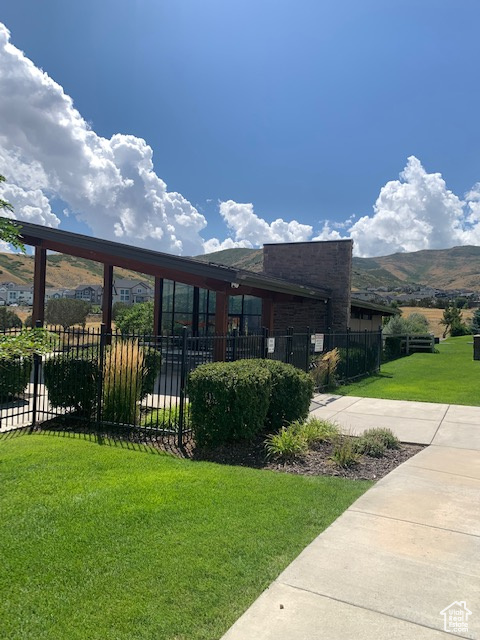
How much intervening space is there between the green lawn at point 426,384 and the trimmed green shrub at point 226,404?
5.82 meters

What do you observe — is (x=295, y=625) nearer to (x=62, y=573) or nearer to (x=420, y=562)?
(x=420, y=562)

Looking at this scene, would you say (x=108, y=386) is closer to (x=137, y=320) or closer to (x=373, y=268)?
(x=137, y=320)

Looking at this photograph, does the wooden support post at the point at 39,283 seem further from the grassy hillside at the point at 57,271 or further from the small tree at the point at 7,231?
the grassy hillside at the point at 57,271

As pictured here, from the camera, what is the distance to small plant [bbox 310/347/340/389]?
12.7 metres

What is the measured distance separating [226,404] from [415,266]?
18680 centimetres

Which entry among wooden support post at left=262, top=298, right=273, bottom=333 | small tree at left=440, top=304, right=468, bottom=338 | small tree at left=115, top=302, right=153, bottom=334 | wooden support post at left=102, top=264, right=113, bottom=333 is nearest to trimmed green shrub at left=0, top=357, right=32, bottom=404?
wooden support post at left=102, top=264, right=113, bottom=333

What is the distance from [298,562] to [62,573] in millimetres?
1607

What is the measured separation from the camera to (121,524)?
3.81 m

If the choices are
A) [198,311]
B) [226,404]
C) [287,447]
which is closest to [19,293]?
[198,311]

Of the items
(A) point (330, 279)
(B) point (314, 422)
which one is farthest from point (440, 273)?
(B) point (314, 422)

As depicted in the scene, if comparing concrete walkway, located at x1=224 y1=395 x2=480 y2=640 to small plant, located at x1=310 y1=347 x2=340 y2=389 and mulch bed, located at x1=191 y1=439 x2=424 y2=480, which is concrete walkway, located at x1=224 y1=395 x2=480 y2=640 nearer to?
Answer: mulch bed, located at x1=191 y1=439 x2=424 y2=480

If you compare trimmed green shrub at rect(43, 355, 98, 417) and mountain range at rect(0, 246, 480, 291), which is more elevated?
mountain range at rect(0, 246, 480, 291)

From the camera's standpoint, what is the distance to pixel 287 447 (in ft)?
20.0

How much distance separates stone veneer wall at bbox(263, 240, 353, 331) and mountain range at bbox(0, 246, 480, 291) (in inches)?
3200
